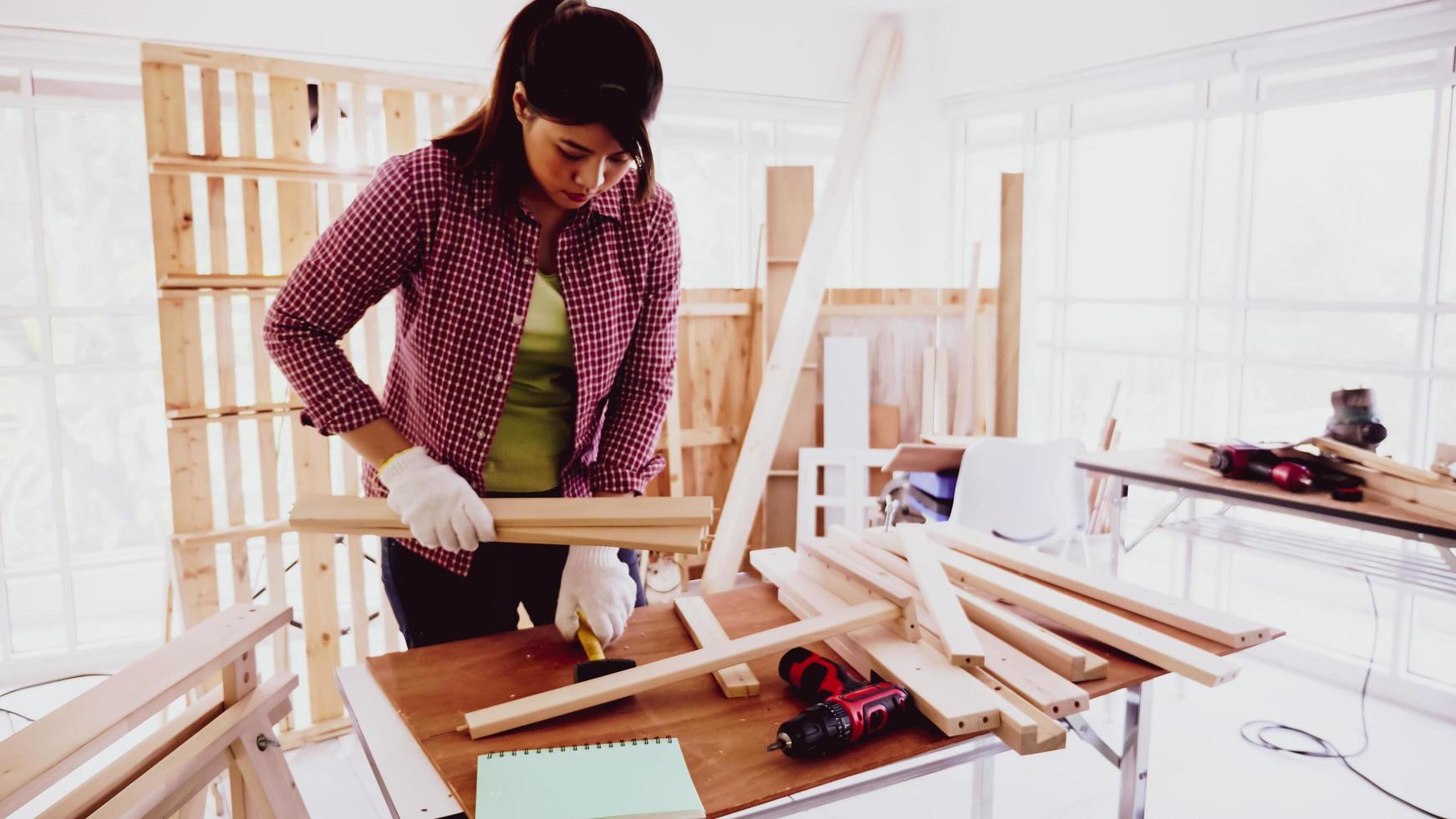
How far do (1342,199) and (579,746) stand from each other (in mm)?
3423

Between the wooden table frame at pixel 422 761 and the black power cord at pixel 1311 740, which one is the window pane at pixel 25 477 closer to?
the wooden table frame at pixel 422 761

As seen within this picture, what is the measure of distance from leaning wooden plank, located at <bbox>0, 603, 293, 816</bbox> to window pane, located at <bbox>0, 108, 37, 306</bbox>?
2.80m

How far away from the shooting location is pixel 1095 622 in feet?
4.53

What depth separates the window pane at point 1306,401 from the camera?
311 centimetres

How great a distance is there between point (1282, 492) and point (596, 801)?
7.06ft

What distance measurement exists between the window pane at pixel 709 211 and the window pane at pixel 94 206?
2175mm

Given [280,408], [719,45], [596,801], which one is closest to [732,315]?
[719,45]

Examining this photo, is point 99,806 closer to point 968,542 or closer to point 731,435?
point 968,542

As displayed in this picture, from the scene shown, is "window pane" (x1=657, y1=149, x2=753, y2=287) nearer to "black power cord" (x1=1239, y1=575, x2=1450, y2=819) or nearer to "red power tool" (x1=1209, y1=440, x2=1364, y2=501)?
"red power tool" (x1=1209, y1=440, x2=1364, y2=501)

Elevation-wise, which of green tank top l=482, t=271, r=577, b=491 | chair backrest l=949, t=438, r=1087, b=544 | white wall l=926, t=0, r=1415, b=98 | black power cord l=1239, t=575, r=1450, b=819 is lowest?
black power cord l=1239, t=575, r=1450, b=819

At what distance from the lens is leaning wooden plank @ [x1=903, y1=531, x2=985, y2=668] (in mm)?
1194

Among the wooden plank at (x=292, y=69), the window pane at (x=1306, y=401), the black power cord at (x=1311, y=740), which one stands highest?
the wooden plank at (x=292, y=69)

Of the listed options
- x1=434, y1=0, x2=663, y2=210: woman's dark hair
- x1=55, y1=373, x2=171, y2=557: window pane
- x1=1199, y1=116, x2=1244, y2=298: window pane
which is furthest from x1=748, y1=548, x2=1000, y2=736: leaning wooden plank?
x1=55, y1=373, x2=171, y2=557: window pane

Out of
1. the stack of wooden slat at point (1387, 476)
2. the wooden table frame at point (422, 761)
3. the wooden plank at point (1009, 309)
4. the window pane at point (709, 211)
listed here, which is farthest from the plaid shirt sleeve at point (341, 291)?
the wooden plank at point (1009, 309)
